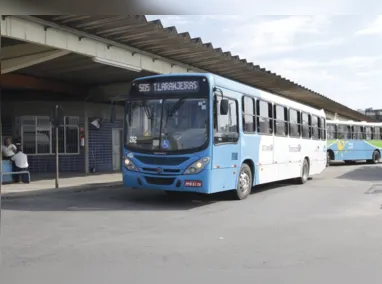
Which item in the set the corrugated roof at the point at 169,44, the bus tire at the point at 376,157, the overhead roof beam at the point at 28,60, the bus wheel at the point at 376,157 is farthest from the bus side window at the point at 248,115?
the bus wheel at the point at 376,157

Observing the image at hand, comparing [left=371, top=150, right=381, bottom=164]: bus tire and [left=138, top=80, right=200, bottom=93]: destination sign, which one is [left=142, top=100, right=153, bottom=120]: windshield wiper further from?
[left=371, top=150, right=381, bottom=164]: bus tire

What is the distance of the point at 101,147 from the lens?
24.2 metres

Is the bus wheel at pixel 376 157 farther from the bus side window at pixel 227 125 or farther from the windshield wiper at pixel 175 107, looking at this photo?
the windshield wiper at pixel 175 107

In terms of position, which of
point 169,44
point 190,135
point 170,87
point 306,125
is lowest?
point 190,135

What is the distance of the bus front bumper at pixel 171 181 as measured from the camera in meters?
10.6

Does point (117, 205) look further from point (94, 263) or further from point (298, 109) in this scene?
point (298, 109)

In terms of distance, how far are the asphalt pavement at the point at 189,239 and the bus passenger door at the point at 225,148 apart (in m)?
0.60

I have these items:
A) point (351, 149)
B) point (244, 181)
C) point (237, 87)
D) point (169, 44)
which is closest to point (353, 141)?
point (351, 149)

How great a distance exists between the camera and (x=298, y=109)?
1678cm

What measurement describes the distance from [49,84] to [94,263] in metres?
16.3

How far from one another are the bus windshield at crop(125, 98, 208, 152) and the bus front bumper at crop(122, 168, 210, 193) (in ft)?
2.05

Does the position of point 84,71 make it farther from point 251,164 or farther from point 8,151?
point 251,164

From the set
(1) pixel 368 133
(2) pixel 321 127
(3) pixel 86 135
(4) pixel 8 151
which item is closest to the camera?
(4) pixel 8 151

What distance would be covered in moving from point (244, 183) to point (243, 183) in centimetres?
6
